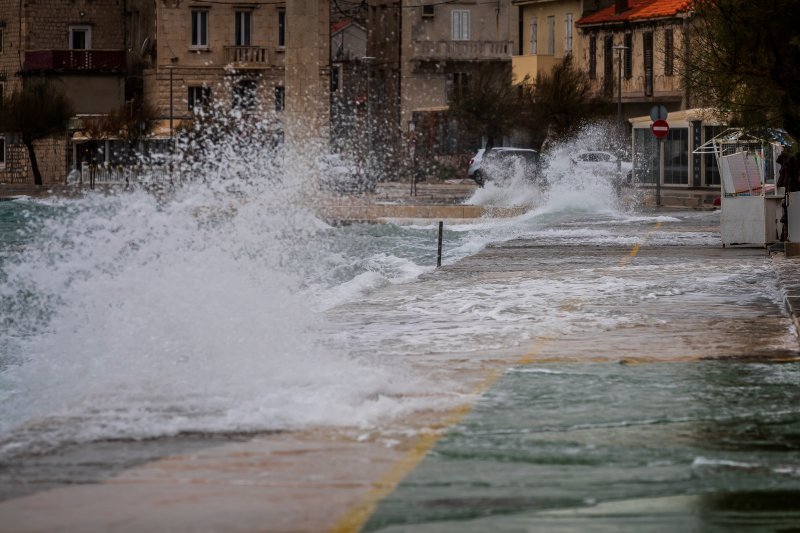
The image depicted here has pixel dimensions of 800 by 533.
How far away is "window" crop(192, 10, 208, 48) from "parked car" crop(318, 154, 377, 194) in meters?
9.63

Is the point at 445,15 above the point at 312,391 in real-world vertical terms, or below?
above

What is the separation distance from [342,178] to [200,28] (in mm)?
15622

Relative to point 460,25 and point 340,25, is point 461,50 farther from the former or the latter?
point 340,25

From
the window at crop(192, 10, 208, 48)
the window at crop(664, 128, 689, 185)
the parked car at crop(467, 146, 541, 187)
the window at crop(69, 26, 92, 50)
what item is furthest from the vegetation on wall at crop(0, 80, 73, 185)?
the window at crop(664, 128, 689, 185)

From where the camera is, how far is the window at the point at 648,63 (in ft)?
214

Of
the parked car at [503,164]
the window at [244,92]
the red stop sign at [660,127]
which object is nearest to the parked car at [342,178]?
the parked car at [503,164]

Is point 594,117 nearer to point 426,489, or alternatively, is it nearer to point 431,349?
point 431,349

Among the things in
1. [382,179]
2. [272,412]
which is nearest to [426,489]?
[272,412]

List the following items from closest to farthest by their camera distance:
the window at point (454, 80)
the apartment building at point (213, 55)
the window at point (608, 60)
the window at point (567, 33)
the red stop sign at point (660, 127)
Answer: the red stop sign at point (660, 127)
the window at point (608, 60)
the apartment building at point (213, 55)
the window at point (567, 33)
the window at point (454, 80)

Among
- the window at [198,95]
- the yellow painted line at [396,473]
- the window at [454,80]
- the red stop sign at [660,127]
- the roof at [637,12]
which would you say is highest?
the roof at [637,12]

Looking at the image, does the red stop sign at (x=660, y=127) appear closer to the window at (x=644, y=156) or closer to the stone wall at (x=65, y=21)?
the window at (x=644, y=156)

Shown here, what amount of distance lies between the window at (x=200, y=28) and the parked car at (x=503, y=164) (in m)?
19.9

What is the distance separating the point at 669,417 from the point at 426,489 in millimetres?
2130

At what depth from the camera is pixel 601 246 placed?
22266mm
